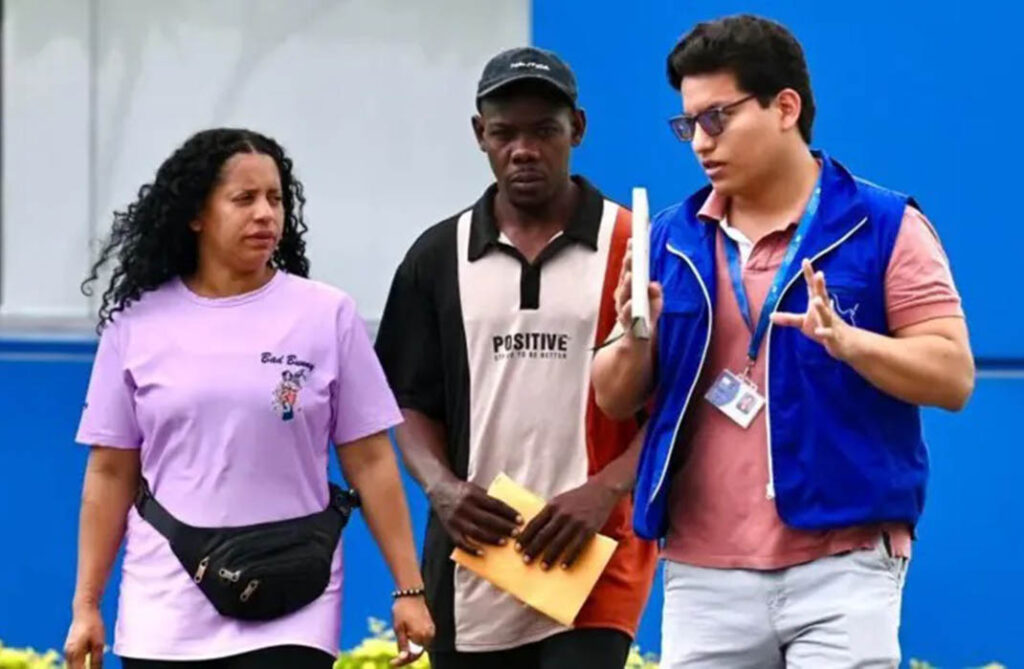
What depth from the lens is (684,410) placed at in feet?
16.7

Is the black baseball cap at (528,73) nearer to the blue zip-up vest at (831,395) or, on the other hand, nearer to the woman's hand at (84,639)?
the blue zip-up vest at (831,395)

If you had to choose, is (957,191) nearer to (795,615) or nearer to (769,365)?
(769,365)

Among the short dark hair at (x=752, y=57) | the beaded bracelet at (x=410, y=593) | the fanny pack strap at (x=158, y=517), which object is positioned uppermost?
the short dark hair at (x=752, y=57)

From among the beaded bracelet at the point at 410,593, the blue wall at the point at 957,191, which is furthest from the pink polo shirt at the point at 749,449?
the blue wall at the point at 957,191

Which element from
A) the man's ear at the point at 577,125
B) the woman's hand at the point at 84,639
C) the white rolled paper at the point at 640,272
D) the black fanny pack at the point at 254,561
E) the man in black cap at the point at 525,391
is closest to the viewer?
the white rolled paper at the point at 640,272

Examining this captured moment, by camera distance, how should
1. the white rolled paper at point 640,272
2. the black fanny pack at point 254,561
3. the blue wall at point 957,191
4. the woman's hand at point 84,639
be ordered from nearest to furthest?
the white rolled paper at point 640,272 < the black fanny pack at point 254,561 < the woman's hand at point 84,639 < the blue wall at point 957,191

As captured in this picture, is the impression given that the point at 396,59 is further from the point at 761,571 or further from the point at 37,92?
the point at 761,571

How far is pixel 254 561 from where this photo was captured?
5.48 m

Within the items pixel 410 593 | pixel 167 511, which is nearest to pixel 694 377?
pixel 410 593

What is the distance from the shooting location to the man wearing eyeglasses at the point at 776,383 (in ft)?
16.2

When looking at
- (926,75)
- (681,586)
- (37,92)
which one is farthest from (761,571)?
(37,92)

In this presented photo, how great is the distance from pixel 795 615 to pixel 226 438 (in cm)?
135

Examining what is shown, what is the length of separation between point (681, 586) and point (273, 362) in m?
1.08

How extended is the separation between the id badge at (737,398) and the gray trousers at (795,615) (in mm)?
312
